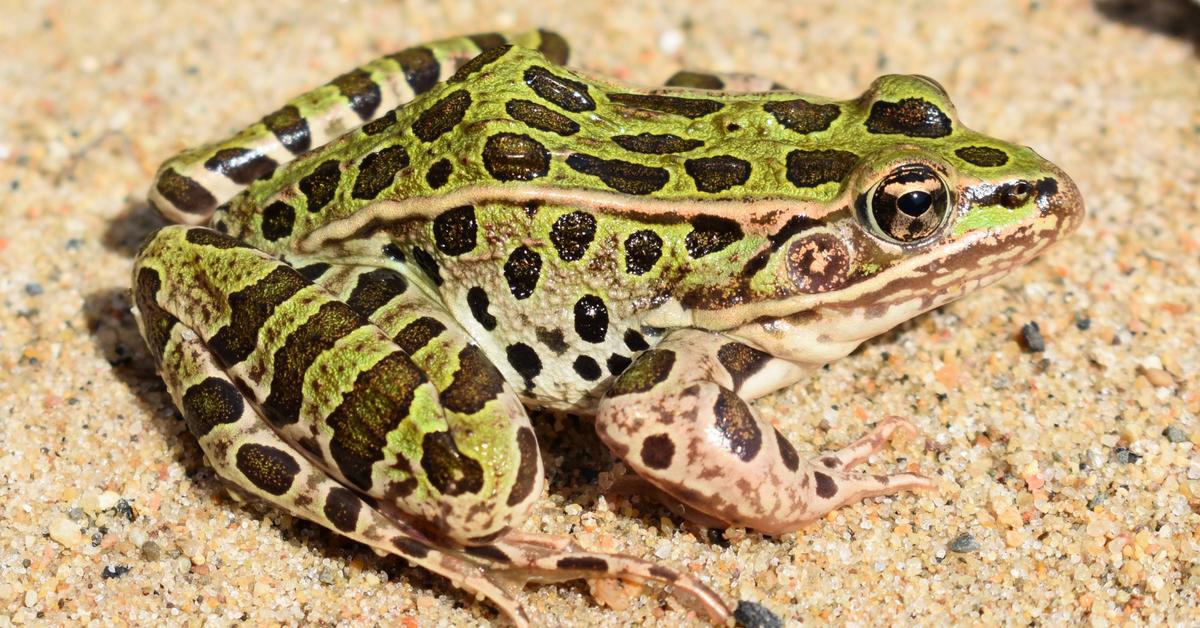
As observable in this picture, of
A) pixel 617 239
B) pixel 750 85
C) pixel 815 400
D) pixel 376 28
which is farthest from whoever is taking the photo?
pixel 376 28

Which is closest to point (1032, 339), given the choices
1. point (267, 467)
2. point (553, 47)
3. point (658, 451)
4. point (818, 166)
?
point (818, 166)

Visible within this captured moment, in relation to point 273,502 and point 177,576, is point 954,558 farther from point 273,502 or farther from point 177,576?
point 177,576

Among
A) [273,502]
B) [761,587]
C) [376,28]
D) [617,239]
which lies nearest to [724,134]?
[617,239]

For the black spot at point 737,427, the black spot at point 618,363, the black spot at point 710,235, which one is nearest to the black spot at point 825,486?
the black spot at point 737,427

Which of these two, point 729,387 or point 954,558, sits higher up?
point 729,387

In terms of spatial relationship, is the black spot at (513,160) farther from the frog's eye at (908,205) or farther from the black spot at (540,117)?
the frog's eye at (908,205)

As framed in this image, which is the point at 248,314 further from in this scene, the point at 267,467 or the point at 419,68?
the point at 419,68

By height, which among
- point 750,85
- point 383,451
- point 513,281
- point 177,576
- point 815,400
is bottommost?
point 177,576
